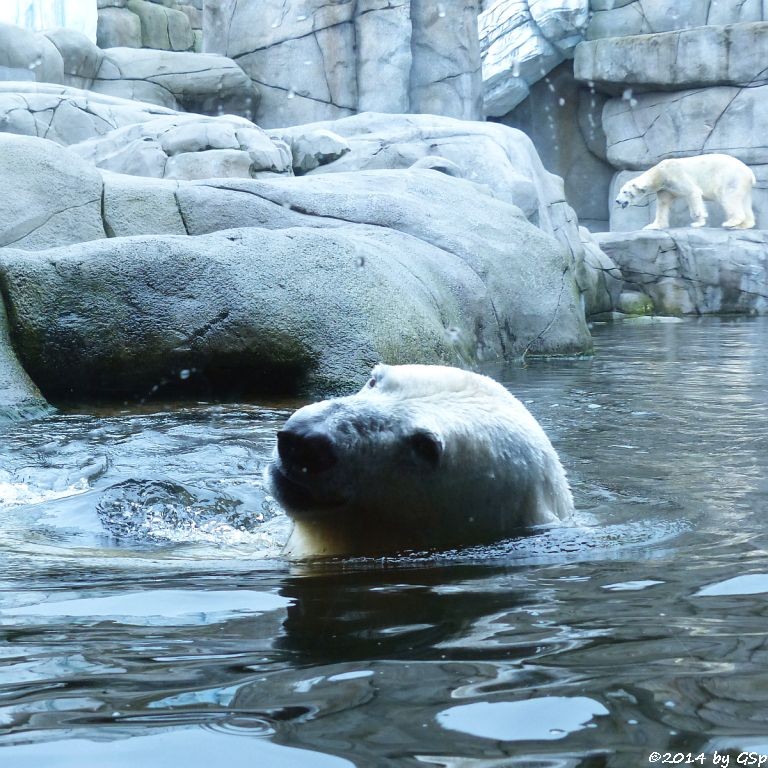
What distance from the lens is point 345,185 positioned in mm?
9148

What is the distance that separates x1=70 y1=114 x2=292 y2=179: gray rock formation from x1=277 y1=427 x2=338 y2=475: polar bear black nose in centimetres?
859

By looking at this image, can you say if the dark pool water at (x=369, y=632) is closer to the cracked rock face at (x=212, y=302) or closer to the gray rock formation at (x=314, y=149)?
the cracked rock face at (x=212, y=302)

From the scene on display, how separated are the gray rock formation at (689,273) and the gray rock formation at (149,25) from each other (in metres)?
12.4

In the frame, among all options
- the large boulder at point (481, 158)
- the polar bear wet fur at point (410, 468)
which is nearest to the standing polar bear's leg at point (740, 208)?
the large boulder at point (481, 158)

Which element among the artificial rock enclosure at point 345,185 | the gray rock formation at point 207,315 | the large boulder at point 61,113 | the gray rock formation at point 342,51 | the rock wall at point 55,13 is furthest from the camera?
the rock wall at point 55,13

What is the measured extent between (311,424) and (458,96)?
58.8ft

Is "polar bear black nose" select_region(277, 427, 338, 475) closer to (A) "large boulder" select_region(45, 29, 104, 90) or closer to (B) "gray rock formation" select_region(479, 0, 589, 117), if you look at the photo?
(A) "large boulder" select_region(45, 29, 104, 90)

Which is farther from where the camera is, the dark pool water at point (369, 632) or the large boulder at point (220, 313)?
the large boulder at point (220, 313)

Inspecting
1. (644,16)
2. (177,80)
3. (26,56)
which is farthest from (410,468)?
(644,16)

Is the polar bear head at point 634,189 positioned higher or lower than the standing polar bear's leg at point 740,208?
higher

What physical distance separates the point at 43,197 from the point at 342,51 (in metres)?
12.2

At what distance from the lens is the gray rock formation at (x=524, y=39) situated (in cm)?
2220

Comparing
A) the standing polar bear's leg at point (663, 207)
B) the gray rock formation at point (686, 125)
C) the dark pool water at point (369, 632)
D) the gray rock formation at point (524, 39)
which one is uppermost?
the gray rock formation at point (524, 39)

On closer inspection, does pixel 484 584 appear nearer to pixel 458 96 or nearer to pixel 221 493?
pixel 221 493
